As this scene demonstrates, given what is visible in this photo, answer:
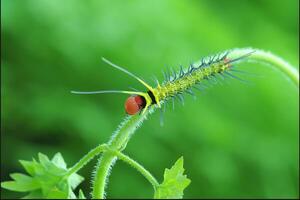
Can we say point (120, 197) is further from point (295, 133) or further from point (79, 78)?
point (295, 133)

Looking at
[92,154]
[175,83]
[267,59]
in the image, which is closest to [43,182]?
[92,154]

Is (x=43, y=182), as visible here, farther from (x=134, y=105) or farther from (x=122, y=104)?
(x=122, y=104)

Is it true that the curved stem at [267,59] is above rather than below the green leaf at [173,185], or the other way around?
above

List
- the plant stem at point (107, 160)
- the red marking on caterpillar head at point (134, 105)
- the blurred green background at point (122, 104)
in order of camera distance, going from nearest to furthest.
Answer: the plant stem at point (107, 160) < the red marking on caterpillar head at point (134, 105) < the blurred green background at point (122, 104)

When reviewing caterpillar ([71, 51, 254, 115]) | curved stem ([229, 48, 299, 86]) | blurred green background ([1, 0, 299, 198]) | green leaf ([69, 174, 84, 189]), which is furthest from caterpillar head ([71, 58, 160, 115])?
blurred green background ([1, 0, 299, 198])

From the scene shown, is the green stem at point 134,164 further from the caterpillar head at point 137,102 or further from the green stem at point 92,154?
the caterpillar head at point 137,102

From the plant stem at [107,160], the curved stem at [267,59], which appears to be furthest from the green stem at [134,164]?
the curved stem at [267,59]
